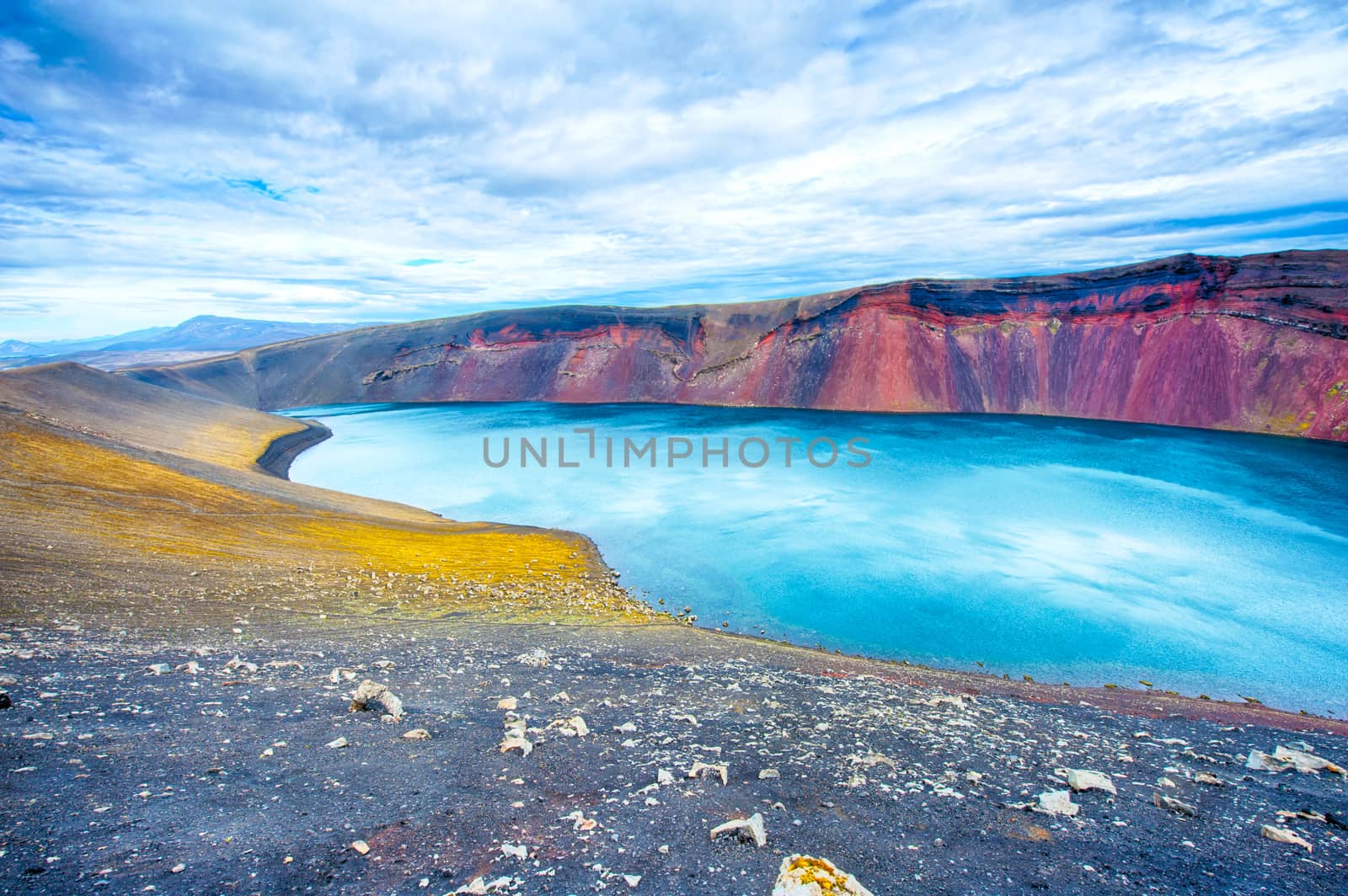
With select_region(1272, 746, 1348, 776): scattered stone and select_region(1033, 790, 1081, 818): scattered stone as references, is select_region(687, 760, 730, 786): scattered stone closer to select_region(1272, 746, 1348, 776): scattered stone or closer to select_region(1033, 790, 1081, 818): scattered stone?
select_region(1033, 790, 1081, 818): scattered stone

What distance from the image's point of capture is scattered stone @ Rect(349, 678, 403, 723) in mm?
6918

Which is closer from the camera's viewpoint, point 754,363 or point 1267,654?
point 1267,654

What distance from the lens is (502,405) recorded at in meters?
71.8

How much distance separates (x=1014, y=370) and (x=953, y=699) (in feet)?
167

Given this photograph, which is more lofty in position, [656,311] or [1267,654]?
[656,311]

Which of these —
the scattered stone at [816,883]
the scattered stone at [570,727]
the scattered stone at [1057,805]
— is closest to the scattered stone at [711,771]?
the scattered stone at [570,727]

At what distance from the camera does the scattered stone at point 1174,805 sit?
5660mm

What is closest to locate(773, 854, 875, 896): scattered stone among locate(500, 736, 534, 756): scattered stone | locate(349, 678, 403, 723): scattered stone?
locate(500, 736, 534, 756): scattered stone

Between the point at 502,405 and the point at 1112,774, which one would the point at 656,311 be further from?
the point at 1112,774

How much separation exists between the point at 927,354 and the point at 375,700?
55.0 metres

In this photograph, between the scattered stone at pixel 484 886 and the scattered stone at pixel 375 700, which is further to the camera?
the scattered stone at pixel 375 700

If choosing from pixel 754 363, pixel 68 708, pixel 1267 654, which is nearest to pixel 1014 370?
pixel 754 363

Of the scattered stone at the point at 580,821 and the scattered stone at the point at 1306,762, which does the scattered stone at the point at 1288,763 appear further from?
the scattered stone at the point at 580,821

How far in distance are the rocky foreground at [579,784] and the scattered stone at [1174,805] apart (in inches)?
0.8
